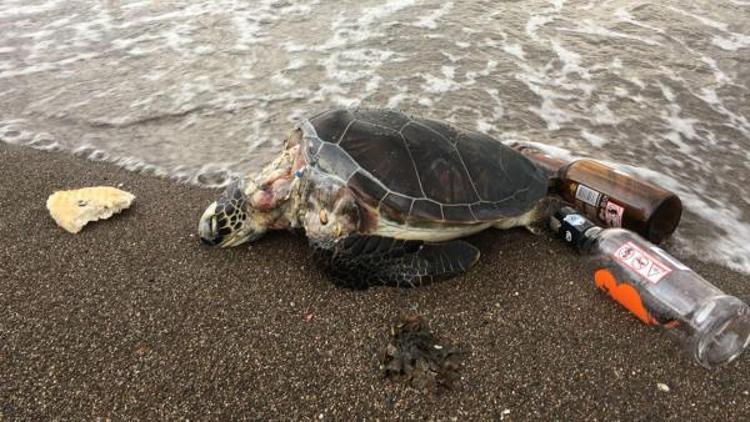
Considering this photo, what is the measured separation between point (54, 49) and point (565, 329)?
5950 millimetres

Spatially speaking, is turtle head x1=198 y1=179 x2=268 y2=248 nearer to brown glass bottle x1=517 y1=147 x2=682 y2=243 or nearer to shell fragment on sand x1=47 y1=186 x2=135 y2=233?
shell fragment on sand x1=47 y1=186 x2=135 y2=233

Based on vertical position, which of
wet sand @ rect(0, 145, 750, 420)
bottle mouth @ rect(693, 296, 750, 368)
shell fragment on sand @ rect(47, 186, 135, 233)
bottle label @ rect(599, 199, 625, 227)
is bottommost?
wet sand @ rect(0, 145, 750, 420)

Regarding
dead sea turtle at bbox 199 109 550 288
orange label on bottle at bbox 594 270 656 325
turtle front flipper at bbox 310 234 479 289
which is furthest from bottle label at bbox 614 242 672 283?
turtle front flipper at bbox 310 234 479 289

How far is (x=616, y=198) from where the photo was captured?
104 inches

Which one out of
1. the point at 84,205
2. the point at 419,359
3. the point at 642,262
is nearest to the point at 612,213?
the point at 642,262

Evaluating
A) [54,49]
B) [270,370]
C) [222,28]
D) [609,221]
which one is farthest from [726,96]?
[54,49]

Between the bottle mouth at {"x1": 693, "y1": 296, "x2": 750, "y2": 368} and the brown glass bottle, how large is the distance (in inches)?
22.4

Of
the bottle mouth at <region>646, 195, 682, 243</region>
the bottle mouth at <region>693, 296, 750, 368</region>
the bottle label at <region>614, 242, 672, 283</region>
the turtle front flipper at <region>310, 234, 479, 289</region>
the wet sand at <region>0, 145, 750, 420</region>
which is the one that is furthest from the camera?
the bottle mouth at <region>646, 195, 682, 243</region>

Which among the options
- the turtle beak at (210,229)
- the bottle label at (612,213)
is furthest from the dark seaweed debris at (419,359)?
the bottle label at (612,213)

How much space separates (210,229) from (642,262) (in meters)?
2.22

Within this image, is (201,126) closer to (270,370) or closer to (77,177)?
(77,177)

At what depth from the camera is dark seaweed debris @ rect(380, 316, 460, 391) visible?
6.53 feet

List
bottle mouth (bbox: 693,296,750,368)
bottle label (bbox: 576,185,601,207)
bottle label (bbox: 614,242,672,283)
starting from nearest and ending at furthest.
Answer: bottle mouth (bbox: 693,296,750,368) → bottle label (bbox: 614,242,672,283) → bottle label (bbox: 576,185,601,207)

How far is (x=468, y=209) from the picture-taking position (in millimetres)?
2484
